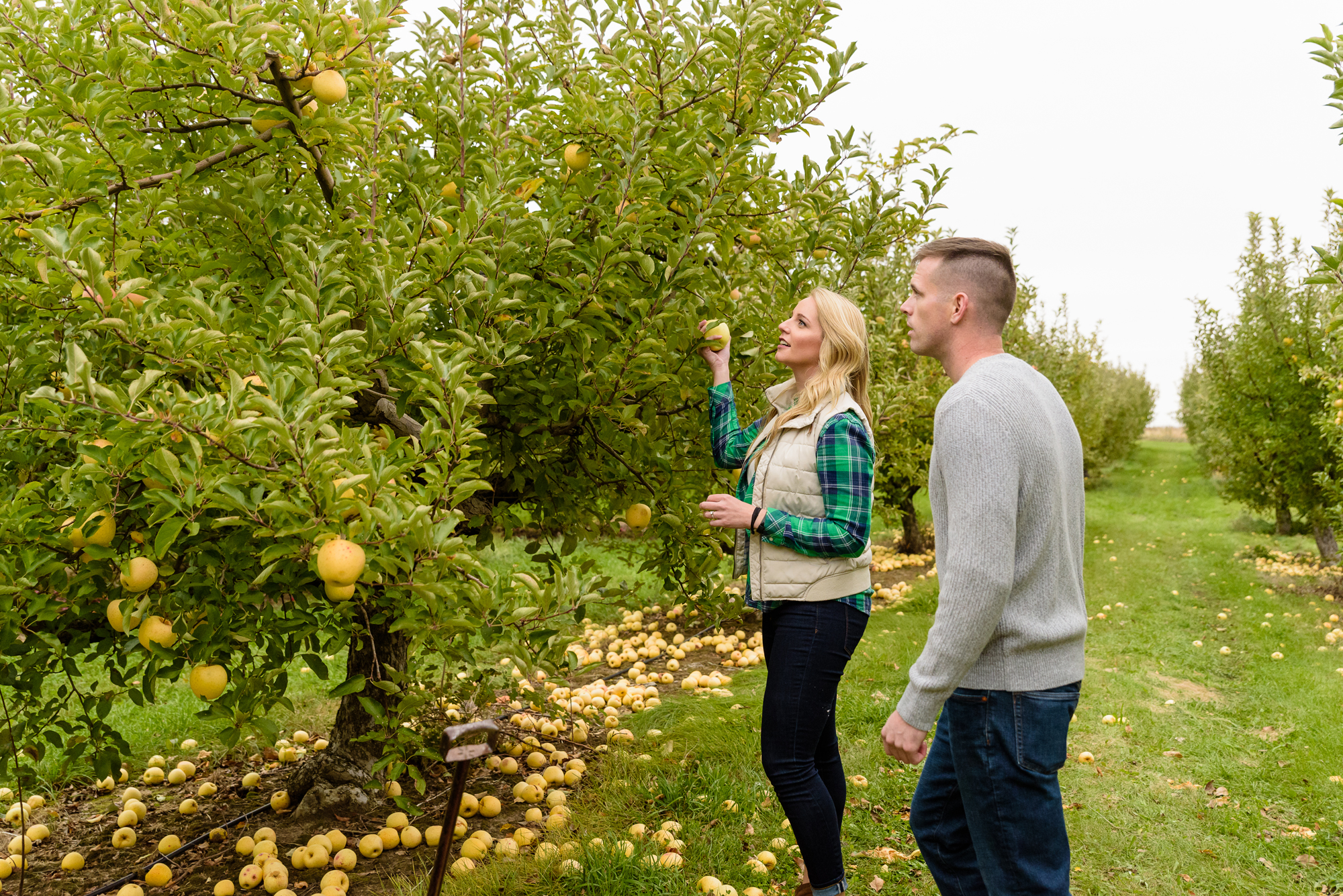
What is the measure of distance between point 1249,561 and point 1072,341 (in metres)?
10.6

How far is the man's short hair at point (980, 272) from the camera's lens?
A: 84.0 inches

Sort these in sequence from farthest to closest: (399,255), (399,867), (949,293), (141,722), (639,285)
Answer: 1. (141,722)
2. (399,867)
3. (639,285)
4. (399,255)
5. (949,293)

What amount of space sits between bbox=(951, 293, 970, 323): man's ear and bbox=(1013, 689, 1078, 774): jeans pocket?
3.08 feet

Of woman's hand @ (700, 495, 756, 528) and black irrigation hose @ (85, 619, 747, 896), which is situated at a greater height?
woman's hand @ (700, 495, 756, 528)

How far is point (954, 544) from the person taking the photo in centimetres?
Answer: 191

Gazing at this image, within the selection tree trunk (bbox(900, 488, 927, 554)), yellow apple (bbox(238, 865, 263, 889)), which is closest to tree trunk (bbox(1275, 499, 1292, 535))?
tree trunk (bbox(900, 488, 927, 554))

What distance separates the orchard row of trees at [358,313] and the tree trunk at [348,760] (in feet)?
0.06

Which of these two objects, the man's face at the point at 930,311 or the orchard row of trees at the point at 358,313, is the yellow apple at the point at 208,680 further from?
the man's face at the point at 930,311

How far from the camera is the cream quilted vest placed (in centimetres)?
267

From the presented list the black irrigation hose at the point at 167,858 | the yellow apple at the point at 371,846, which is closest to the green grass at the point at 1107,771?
the yellow apple at the point at 371,846

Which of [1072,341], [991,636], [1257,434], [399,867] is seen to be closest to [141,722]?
[399,867]

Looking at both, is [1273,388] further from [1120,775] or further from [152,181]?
[152,181]

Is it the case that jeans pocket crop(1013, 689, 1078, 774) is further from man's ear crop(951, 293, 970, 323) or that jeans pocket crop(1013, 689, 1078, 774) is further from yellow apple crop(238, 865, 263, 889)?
yellow apple crop(238, 865, 263, 889)

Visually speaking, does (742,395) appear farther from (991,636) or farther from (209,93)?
(209,93)
